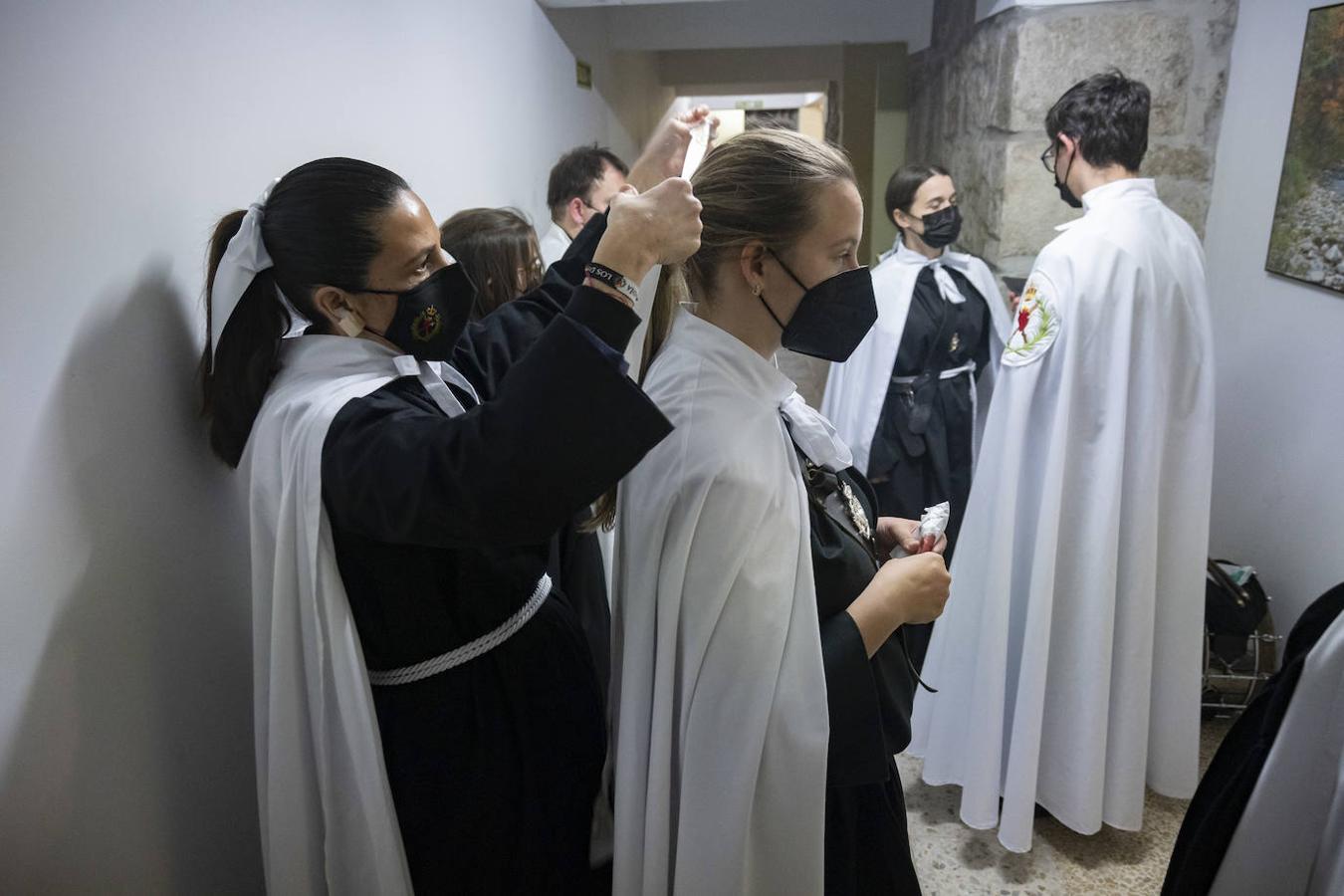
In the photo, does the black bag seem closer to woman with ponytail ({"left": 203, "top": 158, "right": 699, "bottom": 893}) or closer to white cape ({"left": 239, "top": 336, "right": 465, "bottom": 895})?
woman with ponytail ({"left": 203, "top": 158, "right": 699, "bottom": 893})

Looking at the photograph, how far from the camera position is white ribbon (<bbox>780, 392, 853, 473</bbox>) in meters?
1.25

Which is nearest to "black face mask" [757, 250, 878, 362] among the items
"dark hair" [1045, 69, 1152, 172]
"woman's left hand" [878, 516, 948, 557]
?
"woman's left hand" [878, 516, 948, 557]

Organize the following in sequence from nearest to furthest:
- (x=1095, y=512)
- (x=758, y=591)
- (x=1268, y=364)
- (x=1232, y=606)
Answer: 1. (x=758, y=591)
2. (x=1095, y=512)
3. (x=1232, y=606)
4. (x=1268, y=364)

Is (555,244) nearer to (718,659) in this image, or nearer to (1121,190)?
(1121,190)

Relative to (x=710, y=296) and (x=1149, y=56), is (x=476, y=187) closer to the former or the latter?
(x=710, y=296)

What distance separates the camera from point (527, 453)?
89cm

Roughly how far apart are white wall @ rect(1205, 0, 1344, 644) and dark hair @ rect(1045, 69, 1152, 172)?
679mm

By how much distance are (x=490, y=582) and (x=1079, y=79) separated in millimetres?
2635

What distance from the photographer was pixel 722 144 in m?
1.22

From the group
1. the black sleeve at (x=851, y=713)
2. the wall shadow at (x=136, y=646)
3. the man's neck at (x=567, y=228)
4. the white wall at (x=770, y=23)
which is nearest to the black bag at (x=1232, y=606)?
Result: the black sleeve at (x=851, y=713)

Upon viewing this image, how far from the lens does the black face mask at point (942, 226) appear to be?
278 centimetres

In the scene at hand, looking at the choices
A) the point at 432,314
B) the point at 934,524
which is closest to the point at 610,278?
the point at 432,314

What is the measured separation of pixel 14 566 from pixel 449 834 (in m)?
0.65

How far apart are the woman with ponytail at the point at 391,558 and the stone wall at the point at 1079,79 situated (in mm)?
2282
